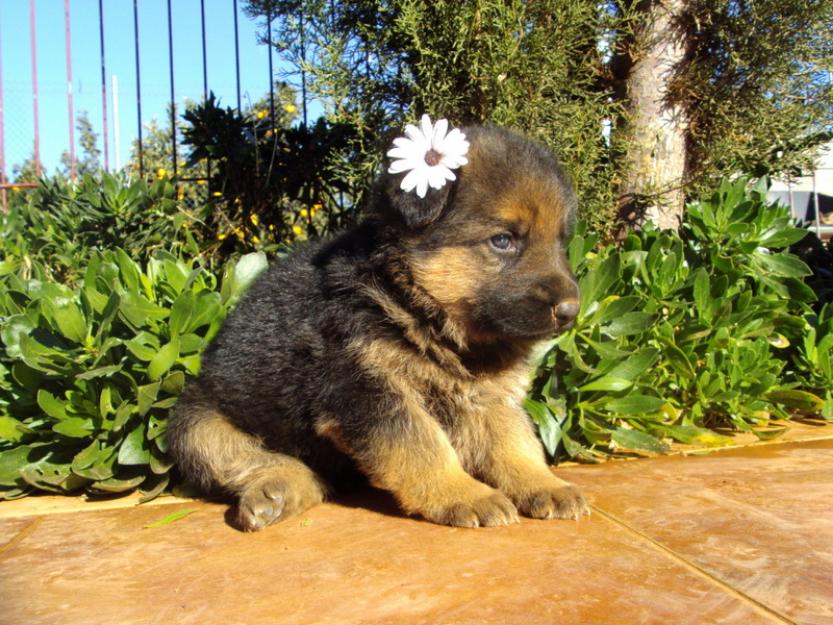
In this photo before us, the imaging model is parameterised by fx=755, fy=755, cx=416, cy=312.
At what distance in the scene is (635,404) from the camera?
12.5 feet

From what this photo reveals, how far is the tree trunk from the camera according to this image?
5.21m

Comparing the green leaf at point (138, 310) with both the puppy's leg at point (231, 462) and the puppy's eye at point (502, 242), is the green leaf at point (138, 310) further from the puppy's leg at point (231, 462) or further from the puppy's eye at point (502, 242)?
the puppy's eye at point (502, 242)

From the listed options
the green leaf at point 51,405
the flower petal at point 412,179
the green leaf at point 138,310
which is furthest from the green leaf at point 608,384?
the green leaf at point 51,405

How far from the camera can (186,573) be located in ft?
7.97

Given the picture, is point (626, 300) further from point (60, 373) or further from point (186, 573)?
point (60, 373)

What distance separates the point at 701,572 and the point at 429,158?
5.76 ft

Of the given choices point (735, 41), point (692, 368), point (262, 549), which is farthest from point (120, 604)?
point (735, 41)

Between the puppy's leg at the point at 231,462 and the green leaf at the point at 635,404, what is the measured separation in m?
1.54

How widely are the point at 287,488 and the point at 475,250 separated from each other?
1.22 metres

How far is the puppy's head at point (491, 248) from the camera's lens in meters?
2.90

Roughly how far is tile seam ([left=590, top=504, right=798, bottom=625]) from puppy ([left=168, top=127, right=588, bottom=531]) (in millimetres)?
139

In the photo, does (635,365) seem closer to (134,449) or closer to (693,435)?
(693,435)

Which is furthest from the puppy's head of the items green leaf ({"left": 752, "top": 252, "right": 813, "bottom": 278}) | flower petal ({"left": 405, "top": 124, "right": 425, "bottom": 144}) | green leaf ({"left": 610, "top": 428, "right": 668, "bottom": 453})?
green leaf ({"left": 752, "top": 252, "right": 813, "bottom": 278})

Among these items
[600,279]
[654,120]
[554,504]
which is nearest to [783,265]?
[654,120]
